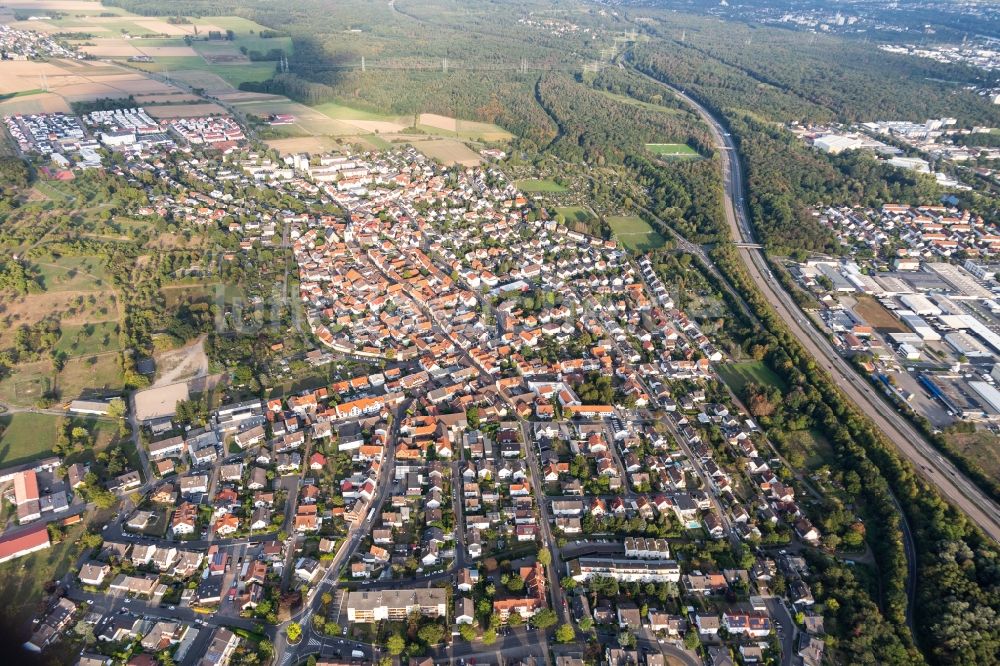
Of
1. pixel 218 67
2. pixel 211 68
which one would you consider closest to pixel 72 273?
pixel 211 68

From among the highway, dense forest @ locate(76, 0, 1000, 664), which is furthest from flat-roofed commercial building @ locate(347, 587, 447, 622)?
the highway

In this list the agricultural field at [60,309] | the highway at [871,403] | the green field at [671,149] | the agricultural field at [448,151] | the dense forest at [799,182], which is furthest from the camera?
the green field at [671,149]

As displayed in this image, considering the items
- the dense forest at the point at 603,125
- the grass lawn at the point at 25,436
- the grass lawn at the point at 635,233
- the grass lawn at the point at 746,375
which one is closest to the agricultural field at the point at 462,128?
the dense forest at the point at 603,125

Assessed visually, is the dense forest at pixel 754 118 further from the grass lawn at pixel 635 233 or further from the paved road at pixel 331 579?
the paved road at pixel 331 579

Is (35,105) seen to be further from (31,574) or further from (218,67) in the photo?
(31,574)

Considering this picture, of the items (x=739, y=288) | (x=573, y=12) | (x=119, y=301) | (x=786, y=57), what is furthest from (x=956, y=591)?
(x=573, y=12)

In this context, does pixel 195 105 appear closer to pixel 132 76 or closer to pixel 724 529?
pixel 132 76
